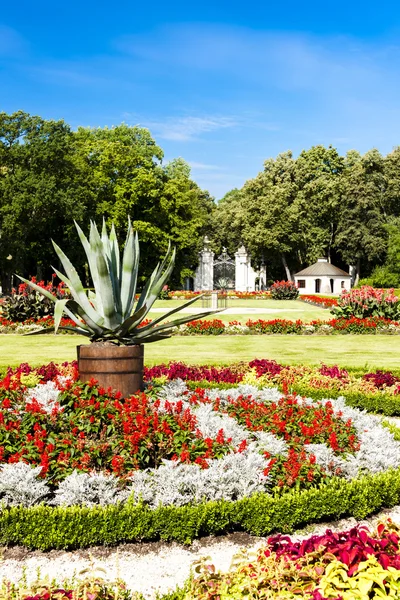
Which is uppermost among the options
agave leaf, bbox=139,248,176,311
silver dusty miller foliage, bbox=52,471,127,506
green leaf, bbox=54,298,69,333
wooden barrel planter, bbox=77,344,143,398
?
agave leaf, bbox=139,248,176,311

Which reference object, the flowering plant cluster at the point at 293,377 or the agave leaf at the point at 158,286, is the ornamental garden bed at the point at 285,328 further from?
the agave leaf at the point at 158,286

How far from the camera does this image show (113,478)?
5.56m

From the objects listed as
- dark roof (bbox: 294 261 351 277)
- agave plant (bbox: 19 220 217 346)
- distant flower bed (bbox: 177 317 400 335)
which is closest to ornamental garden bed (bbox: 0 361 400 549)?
agave plant (bbox: 19 220 217 346)

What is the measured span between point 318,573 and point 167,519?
6.13ft

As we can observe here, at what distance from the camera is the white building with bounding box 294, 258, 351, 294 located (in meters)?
55.2

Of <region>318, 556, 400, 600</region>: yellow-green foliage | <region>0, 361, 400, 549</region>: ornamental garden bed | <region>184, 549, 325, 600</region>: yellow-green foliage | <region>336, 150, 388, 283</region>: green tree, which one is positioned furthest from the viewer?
<region>336, 150, 388, 283</region>: green tree

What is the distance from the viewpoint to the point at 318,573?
3.49 m

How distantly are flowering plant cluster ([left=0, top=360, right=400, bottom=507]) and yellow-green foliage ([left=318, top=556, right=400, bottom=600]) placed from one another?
7.05 feet

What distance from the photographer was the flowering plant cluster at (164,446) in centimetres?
550

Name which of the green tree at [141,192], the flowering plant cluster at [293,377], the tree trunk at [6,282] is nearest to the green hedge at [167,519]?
the flowering plant cluster at [293,377]

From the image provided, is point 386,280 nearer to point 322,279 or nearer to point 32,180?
point 322,279

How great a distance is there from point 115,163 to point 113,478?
4420 centimetres

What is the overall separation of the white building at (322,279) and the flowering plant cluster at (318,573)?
51902 millimetres

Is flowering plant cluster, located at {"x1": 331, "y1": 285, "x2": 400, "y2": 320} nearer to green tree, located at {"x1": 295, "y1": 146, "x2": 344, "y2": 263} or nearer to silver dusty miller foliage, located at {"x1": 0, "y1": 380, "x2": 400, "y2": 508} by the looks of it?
silver dusty miller foliage, located at {"x1": 0, "y1": 380, "x2": 400, "y2": 508}
